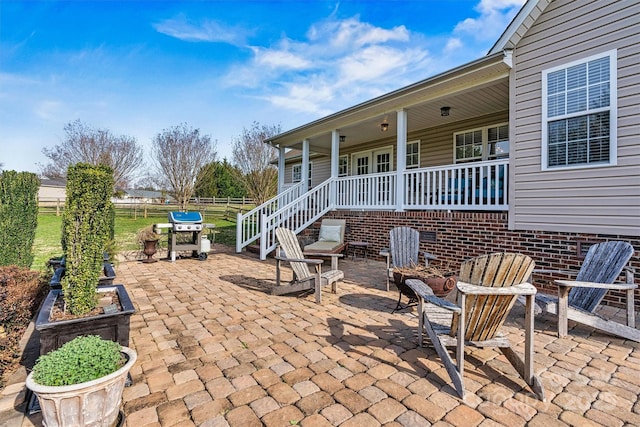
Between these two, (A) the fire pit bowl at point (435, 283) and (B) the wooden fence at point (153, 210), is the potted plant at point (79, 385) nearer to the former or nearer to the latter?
(A) the fire pit bowl at point (435, 283)

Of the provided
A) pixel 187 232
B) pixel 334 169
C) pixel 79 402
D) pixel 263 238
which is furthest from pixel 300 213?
pixel 79 402

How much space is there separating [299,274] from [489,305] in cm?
292

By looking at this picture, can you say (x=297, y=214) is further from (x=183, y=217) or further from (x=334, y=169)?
(x=183, y=217)

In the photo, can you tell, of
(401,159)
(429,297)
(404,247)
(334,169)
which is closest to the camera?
(429,297)

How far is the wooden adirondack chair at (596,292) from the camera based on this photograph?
3.14 meters

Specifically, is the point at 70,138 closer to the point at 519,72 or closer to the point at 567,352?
the point at 519,72

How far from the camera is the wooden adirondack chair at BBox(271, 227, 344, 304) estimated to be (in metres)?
4.41

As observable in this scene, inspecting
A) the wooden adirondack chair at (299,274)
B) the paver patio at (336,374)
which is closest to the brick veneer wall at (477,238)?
the paver patio at (336,374)

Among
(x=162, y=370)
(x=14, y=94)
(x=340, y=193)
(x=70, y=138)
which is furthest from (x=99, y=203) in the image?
(x=70, y=138)

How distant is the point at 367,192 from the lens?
27.2ft

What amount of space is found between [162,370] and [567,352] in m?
3.63

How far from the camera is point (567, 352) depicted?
293 centimetres

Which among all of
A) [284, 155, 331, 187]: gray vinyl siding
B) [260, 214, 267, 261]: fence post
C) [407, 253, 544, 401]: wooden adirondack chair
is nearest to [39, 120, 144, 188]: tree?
[284, 155, 331, 187]: gray vinyl siding

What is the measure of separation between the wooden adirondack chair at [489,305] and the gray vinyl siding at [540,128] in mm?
3535
